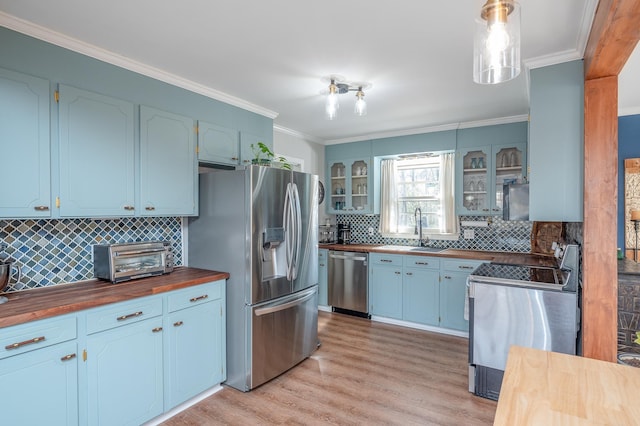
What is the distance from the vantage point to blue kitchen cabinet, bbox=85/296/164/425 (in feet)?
6.39

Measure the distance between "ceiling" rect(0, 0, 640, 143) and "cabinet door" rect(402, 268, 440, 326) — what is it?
76.7 inches

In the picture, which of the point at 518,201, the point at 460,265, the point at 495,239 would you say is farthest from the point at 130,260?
the point at 495,239

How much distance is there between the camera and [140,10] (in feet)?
6.09

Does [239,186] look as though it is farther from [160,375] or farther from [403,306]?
[403,306]

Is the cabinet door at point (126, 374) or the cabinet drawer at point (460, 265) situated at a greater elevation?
the cabinet drawer at point (460, 265)

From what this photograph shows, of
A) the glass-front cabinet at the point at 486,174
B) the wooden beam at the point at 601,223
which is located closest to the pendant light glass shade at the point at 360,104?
the wooden beam at the point at 601,223

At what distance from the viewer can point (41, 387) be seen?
5.70ft

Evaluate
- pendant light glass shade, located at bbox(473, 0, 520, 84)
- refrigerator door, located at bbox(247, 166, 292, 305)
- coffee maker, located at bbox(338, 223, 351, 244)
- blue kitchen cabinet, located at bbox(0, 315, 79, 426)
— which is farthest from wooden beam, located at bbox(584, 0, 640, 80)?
coffee maker, located at bbox(338, 223, 351, 244)

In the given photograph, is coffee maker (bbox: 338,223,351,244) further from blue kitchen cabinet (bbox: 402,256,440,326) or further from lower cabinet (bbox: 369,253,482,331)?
blue kitchen cabinet (bbox: 402,256,440,326)

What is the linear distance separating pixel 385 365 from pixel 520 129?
2.96 meters

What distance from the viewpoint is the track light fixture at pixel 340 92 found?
2.78m

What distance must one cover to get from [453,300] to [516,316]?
1373mm

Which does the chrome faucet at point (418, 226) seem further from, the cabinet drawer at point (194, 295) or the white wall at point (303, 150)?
the cabinet drawer at point (194, 295)

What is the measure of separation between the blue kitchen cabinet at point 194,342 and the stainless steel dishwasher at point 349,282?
6.86 feet
